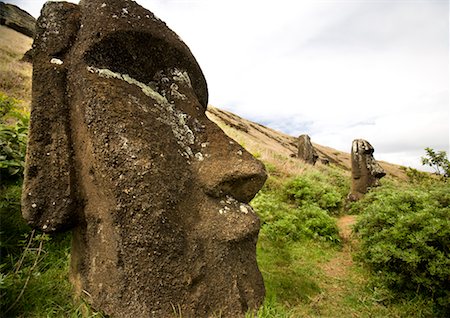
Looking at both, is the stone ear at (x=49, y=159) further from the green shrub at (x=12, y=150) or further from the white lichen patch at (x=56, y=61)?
the green shrub at (x=12, y=150)

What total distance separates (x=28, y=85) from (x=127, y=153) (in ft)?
48.7

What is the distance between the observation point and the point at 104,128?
265 cm

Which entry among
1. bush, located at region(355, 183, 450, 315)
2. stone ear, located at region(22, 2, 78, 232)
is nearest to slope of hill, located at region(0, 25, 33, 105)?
stone ear, located at region(22, 2, 78, 232)

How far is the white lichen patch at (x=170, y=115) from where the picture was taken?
2967 mm

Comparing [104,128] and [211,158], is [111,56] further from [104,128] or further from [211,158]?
[211,158]

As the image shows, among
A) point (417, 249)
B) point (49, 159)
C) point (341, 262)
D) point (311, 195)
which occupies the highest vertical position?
point (417, 249)

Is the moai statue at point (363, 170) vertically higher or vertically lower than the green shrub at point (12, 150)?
higher

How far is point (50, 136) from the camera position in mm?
2879

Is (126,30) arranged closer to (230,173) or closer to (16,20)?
(230,173)

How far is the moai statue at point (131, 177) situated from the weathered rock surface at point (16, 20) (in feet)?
113

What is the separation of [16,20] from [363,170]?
34.9 m

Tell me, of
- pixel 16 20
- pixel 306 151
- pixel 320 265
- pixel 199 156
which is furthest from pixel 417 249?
pixel 16 20

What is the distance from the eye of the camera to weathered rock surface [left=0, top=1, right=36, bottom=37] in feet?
100

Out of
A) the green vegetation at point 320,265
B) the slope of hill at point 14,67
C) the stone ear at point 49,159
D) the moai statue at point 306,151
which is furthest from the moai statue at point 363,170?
the slope of hill at point 14,67
